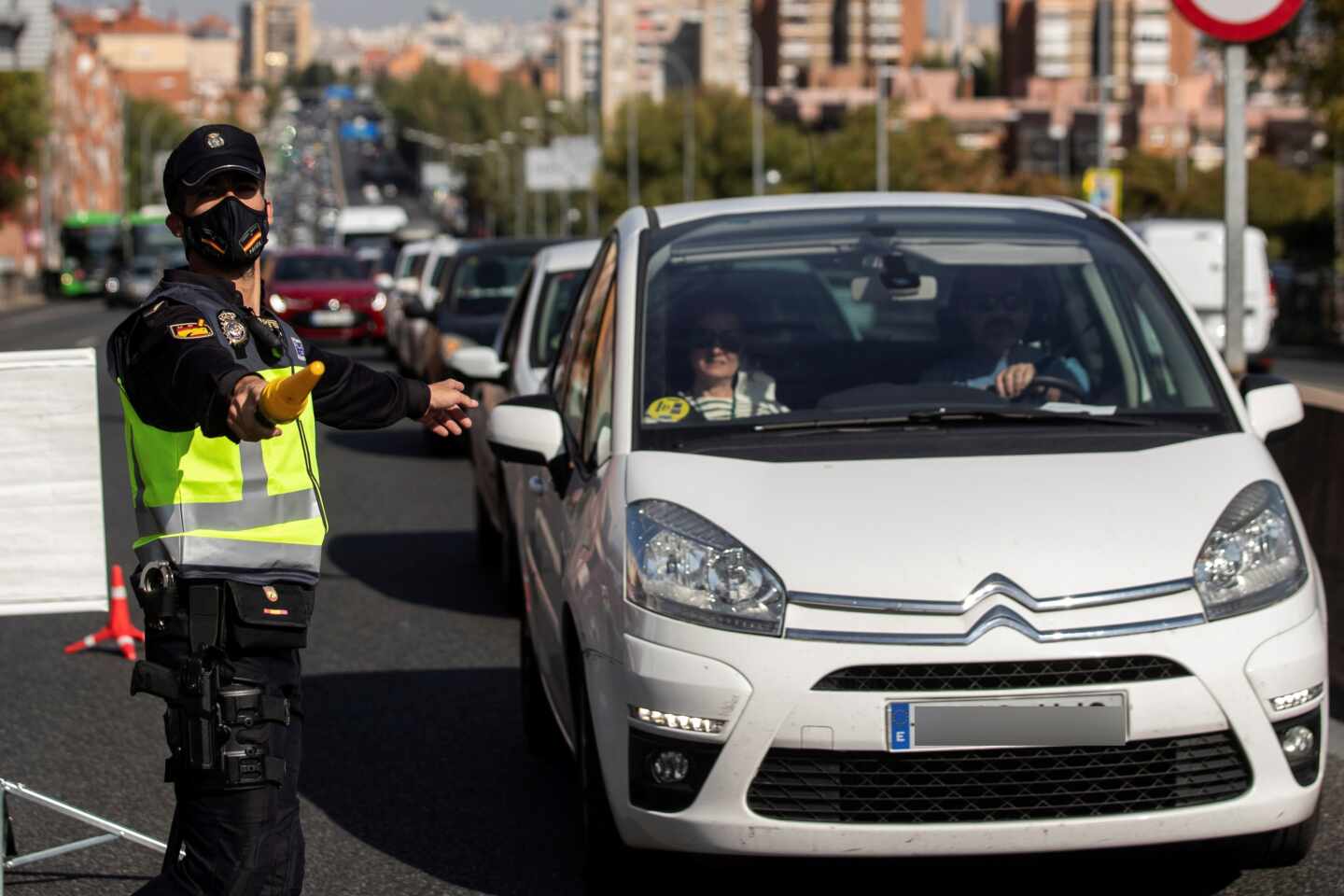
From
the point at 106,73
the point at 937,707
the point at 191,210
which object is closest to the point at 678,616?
the point at 937,707

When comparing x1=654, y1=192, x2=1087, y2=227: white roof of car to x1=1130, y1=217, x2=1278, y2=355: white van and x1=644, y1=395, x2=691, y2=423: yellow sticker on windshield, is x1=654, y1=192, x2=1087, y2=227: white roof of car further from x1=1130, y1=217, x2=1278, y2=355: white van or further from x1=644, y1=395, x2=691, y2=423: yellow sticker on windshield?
x1=1130, y1=217, x2=1278, y2=355: white van

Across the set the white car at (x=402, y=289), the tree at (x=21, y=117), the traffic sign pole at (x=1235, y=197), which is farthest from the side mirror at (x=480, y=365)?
the tree at (x=21, y=117)

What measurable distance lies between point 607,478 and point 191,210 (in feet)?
5.23

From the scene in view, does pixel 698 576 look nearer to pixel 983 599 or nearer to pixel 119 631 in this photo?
pixel 983 599

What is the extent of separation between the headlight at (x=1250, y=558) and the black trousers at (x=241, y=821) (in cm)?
191

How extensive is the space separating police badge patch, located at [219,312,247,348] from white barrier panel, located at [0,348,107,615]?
Result: 174cm

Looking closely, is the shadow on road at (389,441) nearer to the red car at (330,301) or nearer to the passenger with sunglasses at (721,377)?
the red car at (330,301)

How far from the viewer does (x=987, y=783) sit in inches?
184

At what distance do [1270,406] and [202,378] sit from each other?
3.04 meters

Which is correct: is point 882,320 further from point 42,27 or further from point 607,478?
point 42,27

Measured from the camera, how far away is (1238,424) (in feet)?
18.4

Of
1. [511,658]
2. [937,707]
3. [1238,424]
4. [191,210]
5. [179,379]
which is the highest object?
[191,210]

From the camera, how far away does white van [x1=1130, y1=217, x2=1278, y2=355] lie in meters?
24.9

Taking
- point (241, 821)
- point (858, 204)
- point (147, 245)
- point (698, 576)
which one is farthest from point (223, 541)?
point (147, 245)
